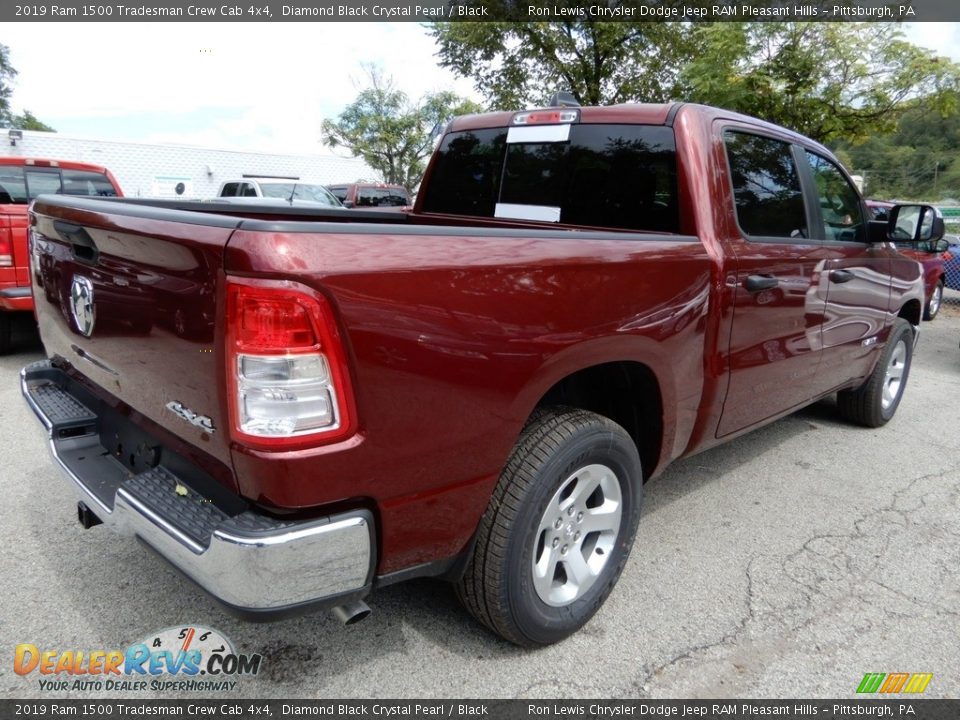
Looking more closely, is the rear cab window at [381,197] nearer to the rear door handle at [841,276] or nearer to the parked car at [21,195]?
the parked car at [21,195]

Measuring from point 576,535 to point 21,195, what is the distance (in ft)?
25.6

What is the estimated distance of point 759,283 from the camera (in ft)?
9.57

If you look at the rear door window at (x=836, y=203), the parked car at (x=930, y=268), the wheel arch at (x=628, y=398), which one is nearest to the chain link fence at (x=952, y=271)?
the parked car at (x=930, y=268)

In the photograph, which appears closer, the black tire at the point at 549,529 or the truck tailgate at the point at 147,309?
the truck tailgate at the point at 147,309

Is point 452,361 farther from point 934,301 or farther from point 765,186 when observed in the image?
point 934,301

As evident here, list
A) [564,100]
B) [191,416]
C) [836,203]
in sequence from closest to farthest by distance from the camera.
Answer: [191,416], [564,100], [836,203]

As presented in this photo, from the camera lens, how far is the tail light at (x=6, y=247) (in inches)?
215

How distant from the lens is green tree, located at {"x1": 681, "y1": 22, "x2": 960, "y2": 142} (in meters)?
9.40

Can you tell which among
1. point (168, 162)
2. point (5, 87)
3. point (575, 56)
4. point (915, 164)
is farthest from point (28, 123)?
point (915, 164)

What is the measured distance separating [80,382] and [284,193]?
14.9m

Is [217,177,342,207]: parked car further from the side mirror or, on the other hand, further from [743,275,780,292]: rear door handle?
[743,275,780,292]: rear door handle

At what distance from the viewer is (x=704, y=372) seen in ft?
9.11

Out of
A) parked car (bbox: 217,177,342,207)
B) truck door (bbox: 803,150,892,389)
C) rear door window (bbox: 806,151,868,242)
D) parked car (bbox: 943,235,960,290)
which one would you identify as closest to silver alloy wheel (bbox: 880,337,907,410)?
truck door (bbox: 803,150,892,389)

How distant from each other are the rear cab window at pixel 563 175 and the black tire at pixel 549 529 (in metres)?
1.05
